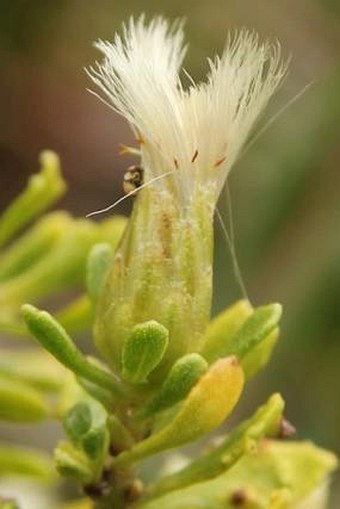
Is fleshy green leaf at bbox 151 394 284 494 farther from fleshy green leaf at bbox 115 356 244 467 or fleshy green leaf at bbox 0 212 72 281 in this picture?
fleshy green leaf at bbox 0 212 72 281

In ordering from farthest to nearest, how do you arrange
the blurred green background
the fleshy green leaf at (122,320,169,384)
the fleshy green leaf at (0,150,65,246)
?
the blurred green background, the fleshy green leaf at (0,150,65,246), the fleshy green leaf at (122,320,169,384)

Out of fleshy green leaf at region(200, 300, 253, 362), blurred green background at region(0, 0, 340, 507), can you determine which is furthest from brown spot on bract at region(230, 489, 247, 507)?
blurred green background at region(0, 0, 340, 507)

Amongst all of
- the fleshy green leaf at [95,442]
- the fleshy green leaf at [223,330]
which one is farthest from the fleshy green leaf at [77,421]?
the fleshy green leaf at [223,330]

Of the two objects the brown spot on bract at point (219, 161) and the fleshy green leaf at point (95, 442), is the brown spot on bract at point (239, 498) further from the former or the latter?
the brown spot on bract at point (219, 161)

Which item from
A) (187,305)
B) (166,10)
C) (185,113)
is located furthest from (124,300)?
(166,10)

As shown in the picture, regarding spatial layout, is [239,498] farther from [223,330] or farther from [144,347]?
[144,347]

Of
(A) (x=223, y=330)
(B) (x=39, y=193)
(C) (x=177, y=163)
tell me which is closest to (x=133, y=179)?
(C) (x=177, y=163)
